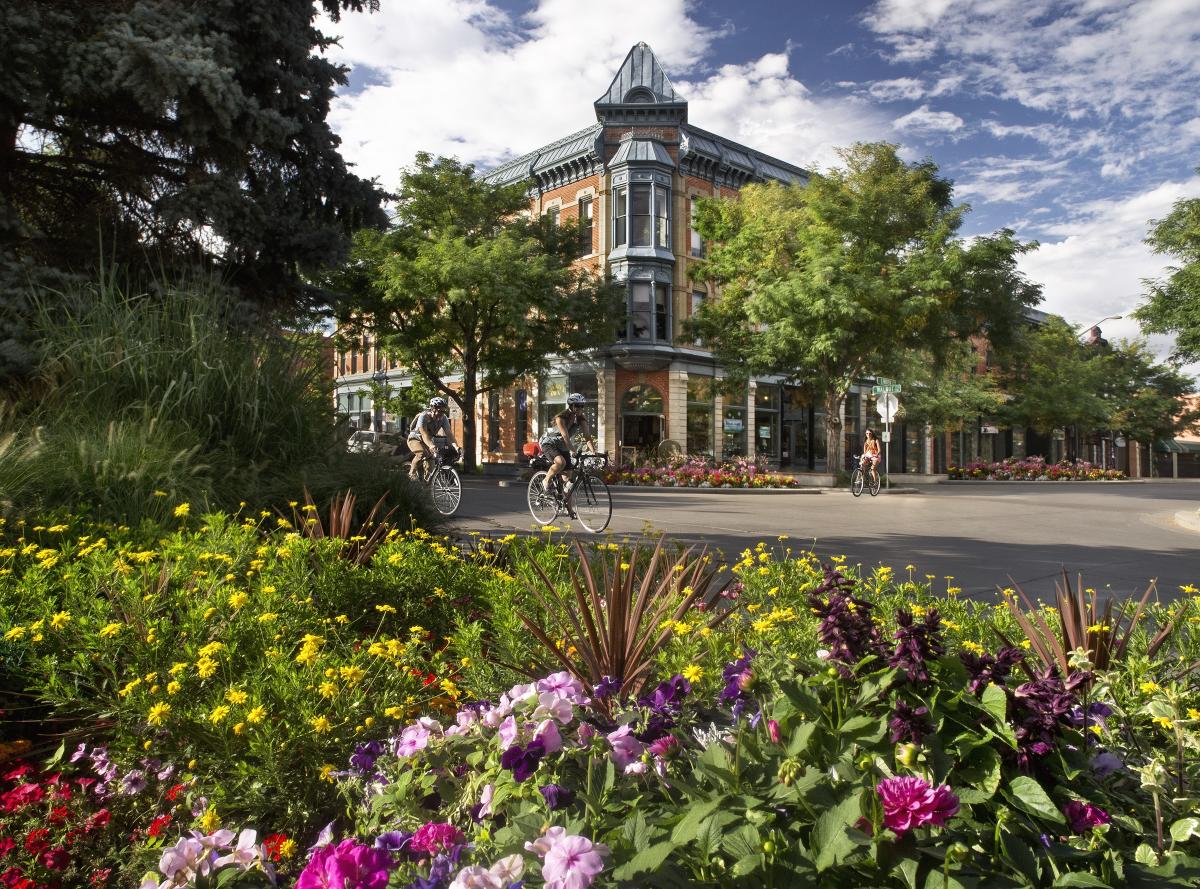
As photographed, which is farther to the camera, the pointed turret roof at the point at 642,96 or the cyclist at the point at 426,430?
the pointed turret roof at the point at 642,96

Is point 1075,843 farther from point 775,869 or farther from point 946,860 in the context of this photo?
point 775,869

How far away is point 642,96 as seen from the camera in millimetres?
35969

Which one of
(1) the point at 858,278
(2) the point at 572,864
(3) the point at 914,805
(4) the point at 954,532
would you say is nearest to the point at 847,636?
(3) the point at 914,805

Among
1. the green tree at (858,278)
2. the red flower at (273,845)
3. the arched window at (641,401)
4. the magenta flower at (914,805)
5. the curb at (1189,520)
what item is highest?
the green tree at (858,278)

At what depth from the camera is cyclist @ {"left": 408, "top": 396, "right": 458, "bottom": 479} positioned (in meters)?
13.4

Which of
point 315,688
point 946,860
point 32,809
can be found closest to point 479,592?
point 315,688

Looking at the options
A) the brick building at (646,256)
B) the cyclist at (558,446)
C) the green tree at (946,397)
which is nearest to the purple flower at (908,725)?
the cyclist at (558,446)

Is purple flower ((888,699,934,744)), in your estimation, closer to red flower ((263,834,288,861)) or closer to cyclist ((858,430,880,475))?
red flower ((263,834,288,861))

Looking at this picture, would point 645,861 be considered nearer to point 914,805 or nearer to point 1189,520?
point 914,805

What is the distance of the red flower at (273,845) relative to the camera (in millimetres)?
1896

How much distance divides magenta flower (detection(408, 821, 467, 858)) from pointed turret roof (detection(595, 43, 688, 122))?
123 feet

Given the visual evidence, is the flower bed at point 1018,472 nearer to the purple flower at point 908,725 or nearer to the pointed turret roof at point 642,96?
the pointed turret roof at point 642,96

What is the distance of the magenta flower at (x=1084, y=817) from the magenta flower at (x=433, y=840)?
1108 millimetres

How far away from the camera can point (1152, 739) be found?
215 centimetres
